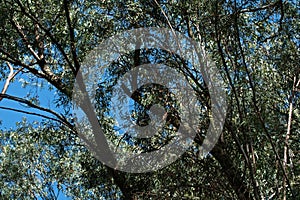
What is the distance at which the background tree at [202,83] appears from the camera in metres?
6.29

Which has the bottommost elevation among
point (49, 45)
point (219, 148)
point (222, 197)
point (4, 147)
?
point (222, 197)

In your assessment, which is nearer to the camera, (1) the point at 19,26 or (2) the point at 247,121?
(2) the point at 247,121

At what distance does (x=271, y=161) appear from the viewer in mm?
6660

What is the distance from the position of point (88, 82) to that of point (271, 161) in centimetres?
310

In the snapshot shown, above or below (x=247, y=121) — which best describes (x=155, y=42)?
above

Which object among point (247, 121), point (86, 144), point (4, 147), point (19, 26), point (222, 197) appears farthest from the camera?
point (4, 147)

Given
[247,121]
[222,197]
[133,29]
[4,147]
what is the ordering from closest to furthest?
[247,121] < [222,197] < [133,29] < [4,147]

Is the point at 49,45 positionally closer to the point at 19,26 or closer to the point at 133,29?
the point at 19,26

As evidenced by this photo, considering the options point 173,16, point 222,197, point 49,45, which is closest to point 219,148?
point 222,197

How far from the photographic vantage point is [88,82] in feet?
26.5

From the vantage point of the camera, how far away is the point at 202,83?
7352 millimetres

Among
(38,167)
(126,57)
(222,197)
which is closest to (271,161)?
(222,197)

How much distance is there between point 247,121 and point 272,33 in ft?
8.05

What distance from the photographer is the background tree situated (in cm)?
629
